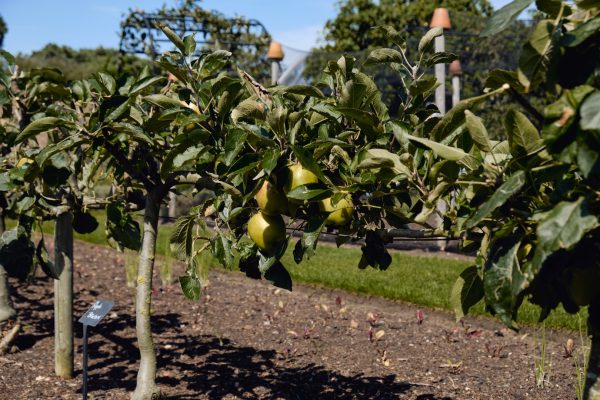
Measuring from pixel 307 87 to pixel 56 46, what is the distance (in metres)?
38.5

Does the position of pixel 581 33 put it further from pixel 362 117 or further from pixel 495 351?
pixel 495 351

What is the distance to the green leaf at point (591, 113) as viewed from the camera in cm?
95

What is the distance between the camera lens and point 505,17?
1104 mm

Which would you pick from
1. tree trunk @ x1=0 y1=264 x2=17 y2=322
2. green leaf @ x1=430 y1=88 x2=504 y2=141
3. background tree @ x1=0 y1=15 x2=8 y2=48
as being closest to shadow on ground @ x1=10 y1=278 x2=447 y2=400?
tree trunk @ x1=0 y1=264 x2=17 y2=322

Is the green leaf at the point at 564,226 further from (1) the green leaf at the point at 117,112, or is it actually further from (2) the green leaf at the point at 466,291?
(1) the green leaf at the point at 117,112

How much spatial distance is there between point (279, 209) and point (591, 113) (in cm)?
92

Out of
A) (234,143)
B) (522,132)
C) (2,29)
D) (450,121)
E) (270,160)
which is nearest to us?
(522,132)

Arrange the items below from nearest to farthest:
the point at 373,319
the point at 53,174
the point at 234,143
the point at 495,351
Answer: the point at 234,143
the point at 53,174
the point at 495,351
the point at 373,319

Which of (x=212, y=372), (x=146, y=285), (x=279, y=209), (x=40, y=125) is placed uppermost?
(x=40, y=125)

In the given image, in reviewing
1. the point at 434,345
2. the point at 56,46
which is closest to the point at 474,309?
the point at 434,345

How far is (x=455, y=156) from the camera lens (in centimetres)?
136

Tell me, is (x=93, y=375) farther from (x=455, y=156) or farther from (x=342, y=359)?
(x=455, y=156)

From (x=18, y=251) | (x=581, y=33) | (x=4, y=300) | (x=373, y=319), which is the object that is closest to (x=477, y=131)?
(x=581, y=33)

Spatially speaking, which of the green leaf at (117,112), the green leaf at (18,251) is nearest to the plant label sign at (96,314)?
the green leaf at (18,251)
